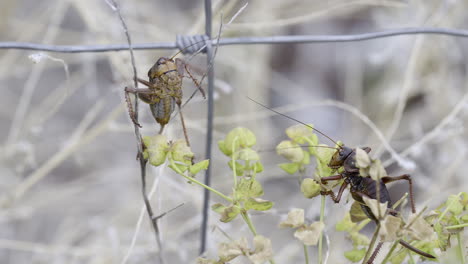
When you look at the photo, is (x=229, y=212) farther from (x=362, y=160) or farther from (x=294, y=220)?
(x=362, y=160)

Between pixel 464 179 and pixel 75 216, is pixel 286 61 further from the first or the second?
pixel 75 216

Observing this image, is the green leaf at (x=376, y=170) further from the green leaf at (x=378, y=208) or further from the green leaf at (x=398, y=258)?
the green leaf at (x=398, y=258)

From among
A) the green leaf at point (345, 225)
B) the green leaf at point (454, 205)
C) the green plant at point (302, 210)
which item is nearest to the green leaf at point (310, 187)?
the green plant at point (302, 210)

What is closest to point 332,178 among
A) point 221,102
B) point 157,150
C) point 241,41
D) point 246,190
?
point 246,190

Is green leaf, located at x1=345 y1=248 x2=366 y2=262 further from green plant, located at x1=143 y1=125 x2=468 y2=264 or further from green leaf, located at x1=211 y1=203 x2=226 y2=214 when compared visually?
green leaf, located at x1=211 y1=203 x2=226 y2=214

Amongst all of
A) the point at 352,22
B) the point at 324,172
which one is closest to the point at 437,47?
the point at 352,22

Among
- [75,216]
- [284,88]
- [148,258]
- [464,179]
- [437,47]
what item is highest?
[437,47]

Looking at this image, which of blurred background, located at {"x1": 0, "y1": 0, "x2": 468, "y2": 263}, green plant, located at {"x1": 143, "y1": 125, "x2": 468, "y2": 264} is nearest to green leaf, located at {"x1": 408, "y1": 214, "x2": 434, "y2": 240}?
green plant, located at {"x1": 143, "y1": 125, "x2": 468, "y2": 264}

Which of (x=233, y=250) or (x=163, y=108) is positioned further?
(x=163, y=108)
